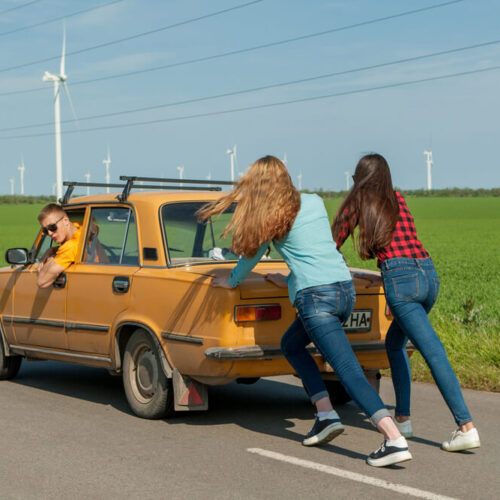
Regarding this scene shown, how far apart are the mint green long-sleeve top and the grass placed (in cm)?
328

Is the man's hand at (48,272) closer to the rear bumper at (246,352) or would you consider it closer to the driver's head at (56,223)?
the driver's head at (56,223)

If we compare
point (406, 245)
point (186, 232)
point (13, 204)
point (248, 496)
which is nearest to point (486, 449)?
point (406, 245)

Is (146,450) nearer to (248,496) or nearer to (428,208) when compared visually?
(248,496)

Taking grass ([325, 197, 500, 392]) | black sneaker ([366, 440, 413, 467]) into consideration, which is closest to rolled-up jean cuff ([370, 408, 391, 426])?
black sneaker ([366, 440, 413, 467])

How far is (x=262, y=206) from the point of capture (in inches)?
224

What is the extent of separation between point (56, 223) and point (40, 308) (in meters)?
0.81

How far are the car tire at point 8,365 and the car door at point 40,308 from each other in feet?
1.44

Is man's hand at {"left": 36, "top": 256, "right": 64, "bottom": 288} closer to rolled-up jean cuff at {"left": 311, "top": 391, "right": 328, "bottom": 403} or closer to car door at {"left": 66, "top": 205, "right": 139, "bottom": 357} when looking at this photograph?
car door at {"left": 66, "top": 205, "right": 139, "bottom": 357}

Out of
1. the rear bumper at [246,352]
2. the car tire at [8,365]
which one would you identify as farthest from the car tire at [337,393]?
the car tire at [8,365]

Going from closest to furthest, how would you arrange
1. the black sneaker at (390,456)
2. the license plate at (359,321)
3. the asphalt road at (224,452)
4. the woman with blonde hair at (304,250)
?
the asphalt road at (224,452), the black sneaker at (390,456), the woman with blonde hair at (304,250), the license plate at (359,321)

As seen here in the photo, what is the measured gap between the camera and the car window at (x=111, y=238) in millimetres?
7340

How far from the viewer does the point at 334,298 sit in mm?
5738

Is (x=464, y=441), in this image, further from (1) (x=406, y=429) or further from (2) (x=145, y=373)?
(2) (x=145, y=373)

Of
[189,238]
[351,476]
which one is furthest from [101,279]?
[351,476]
